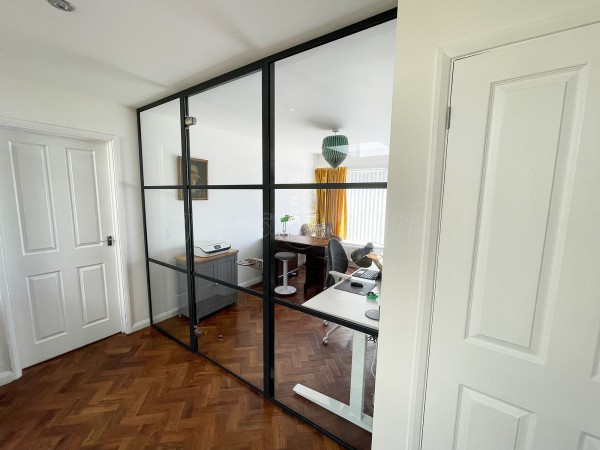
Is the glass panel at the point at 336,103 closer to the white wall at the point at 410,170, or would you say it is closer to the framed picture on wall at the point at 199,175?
the white wall at the point at 410,170

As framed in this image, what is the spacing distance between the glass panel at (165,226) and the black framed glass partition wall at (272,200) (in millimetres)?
17

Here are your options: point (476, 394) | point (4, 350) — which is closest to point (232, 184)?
point (476, 394)

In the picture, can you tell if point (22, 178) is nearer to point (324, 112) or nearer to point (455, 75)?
point (324, 112)

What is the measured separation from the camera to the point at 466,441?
967 mm

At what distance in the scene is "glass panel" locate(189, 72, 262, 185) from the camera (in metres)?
1.83

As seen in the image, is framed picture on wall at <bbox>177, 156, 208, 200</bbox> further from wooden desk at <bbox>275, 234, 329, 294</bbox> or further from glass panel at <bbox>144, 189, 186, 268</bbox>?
wooden desk at <bbox>275, 234, 329, 294</bbox>

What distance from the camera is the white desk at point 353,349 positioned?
1597 millimetres

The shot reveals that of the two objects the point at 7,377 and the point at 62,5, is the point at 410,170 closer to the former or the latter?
the point at 62,5

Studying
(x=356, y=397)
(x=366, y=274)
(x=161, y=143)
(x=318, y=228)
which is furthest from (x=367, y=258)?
(x=161, y=143)

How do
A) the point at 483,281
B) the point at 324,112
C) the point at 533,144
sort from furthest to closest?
the point at 324,112 < the point at 483,281 < the point at 533,144

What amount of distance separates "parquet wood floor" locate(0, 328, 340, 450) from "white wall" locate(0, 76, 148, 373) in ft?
1.65

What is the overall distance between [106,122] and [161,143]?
0.53 metres

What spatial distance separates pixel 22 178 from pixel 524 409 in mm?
3553

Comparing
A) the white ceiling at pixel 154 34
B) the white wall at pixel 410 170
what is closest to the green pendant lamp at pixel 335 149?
the white ceiling at pixel 154 34
